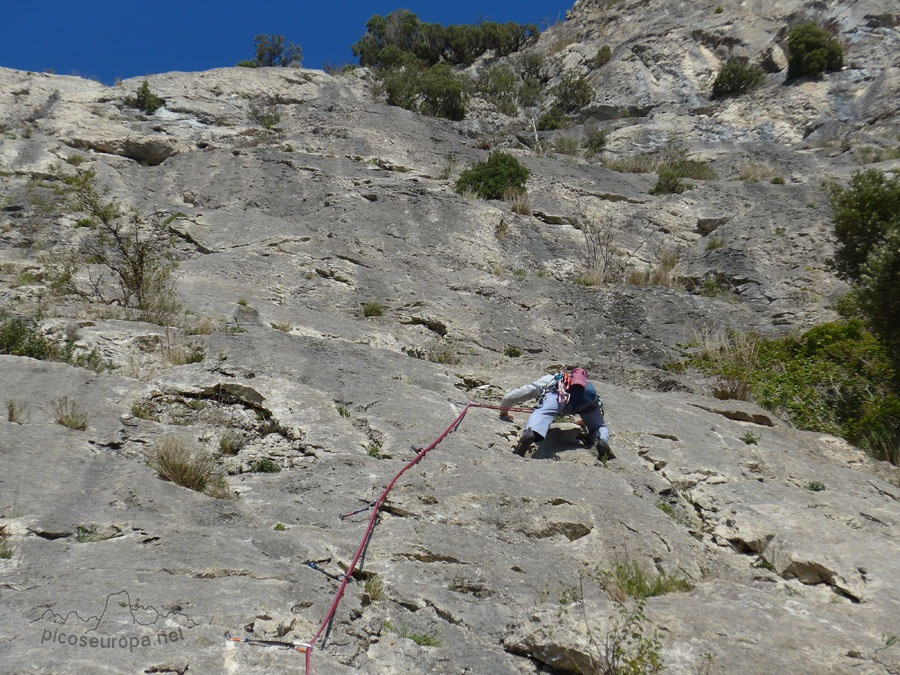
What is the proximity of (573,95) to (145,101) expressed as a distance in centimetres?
1527

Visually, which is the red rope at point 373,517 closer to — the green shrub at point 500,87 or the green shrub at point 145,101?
the green shrub at point 145,101

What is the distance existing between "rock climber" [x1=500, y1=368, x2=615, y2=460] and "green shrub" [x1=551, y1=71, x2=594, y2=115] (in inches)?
810

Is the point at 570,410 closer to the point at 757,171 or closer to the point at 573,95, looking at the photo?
the point at 757,171

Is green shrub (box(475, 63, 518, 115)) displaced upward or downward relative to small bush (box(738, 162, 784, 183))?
upward

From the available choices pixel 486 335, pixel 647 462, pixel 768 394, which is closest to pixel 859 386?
pixel 768 394

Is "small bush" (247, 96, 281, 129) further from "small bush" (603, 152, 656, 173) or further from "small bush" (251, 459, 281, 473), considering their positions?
"small bush" (251, 459, 281, 473)

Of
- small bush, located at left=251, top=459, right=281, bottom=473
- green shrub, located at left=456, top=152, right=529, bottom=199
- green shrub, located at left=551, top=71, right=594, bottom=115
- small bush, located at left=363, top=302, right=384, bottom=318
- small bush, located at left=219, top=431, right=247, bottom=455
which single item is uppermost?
green shrub, located at left=551, top=71, right=594, bottom=115

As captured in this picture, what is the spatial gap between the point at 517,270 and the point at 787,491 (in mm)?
7224

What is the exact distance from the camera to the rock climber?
627 centimetres

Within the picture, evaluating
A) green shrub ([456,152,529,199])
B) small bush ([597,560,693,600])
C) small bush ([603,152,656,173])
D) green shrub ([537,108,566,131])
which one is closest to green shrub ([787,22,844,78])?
small bush ([603,152,656,173])

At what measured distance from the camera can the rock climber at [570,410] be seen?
6266mm

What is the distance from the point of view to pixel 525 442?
625 centimetres

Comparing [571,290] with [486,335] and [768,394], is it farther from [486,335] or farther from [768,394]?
[768,394]

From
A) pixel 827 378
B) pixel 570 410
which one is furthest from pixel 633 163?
pixel 570 410
